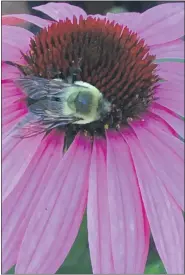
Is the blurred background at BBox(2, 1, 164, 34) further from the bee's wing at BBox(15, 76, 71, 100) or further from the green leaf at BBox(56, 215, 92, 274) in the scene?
the green leaf at BBox(56, 215, 92, 274)

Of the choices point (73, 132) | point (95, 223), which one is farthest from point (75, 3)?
point (95, 223)

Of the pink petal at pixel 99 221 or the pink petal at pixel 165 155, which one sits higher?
the pink petal at pixel 165 155

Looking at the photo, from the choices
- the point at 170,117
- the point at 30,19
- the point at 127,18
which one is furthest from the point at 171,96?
the point at 30,19

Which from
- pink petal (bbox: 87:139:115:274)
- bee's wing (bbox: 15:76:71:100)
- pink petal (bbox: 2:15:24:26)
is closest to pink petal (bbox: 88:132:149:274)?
pink petal (bbox: 87:139:115:274)

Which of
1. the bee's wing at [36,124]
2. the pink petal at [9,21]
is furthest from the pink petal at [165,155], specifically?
the pink petal at [9,21]

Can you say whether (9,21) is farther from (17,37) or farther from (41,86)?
(41,86)

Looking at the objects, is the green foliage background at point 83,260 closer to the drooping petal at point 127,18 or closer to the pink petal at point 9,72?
the drooping petal at point 127,18
